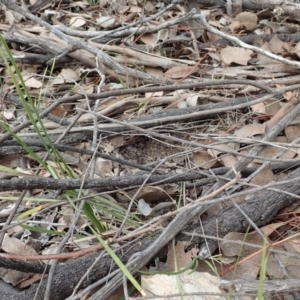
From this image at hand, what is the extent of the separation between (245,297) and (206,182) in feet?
1.15

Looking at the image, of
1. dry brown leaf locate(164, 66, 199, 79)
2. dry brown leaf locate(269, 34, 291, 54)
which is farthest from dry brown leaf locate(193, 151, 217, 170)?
dry brown leaf locate(269, 34, 291, 54)

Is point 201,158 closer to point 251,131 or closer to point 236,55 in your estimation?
point 251,131

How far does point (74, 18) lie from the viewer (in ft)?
6.71

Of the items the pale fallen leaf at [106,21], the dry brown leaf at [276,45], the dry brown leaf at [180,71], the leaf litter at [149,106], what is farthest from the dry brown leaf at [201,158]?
the pale fallen leaf at [106,21]

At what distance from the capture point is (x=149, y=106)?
156 centimetres

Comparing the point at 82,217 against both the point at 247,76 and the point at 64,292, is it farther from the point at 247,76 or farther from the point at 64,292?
the point at 247,76

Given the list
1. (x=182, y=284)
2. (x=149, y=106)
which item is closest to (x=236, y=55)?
(x=149, y=106)

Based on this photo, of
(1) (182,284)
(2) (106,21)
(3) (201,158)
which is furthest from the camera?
(2) (106,21)

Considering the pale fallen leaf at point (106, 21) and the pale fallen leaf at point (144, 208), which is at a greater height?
the pale fallen leaf at point (106, 21)

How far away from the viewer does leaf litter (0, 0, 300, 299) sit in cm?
116

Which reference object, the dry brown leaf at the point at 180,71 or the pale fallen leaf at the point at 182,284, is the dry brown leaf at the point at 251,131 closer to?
the dry brown leaf at the point at 180,71

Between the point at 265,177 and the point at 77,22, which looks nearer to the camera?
the point at 265,177

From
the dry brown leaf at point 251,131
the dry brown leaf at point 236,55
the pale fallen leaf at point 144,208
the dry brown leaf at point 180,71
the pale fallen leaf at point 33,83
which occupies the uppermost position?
the dry brown leaf at point 236,55

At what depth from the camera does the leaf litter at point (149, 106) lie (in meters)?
1.16
